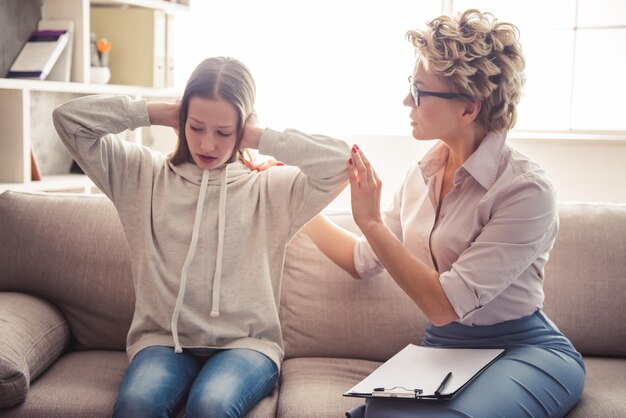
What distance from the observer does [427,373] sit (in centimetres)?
167

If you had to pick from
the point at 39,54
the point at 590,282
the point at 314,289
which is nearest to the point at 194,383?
the point at 314,289

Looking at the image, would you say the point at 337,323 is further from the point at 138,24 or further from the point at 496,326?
the point at 138,24

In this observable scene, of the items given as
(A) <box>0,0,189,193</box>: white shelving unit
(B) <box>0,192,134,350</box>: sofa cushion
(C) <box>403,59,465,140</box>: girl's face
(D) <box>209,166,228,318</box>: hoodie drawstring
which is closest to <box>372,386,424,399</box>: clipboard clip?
(D) <box>209,166,228,318</box>: hoodie drawstring

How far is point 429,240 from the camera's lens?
1857 mm

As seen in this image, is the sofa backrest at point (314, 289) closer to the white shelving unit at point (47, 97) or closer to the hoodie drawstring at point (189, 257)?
the hoodie drawstring at point (189, 257)

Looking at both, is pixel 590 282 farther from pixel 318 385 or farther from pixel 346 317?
pixel 318 385

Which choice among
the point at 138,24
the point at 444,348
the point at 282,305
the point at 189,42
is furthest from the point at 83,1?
the point at 444,348

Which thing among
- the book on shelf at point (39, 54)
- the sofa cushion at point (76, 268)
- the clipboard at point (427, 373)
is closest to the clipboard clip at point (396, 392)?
the clipboard at point (427, 373)

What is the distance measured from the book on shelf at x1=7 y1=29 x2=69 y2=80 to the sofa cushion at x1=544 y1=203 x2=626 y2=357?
2.00 meters

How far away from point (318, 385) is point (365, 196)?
512 millimetres

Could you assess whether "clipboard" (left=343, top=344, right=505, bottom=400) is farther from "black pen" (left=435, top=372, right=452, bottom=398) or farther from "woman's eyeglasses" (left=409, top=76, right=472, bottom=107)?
"woman's eyeglasses" (left=409, top=76, right=472, bottom=107)

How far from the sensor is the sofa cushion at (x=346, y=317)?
6.95 ft

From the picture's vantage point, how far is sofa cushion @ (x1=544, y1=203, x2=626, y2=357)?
2.12 metres

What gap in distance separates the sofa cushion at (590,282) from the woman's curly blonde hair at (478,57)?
23.1 inches
